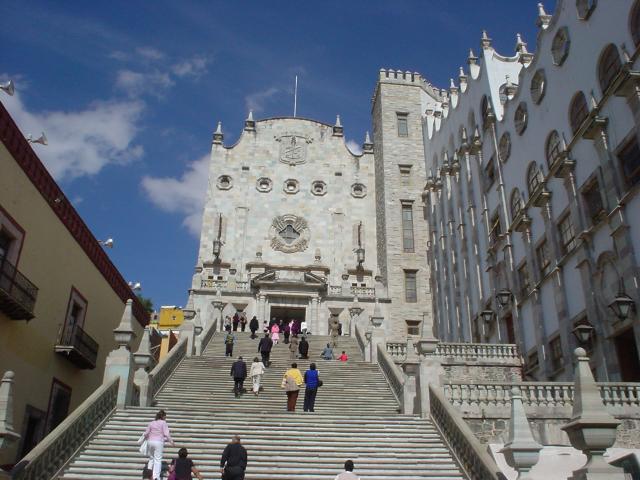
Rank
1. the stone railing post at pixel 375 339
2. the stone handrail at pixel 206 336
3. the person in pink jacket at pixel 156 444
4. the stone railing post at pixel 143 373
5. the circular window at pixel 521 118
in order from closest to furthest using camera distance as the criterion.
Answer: the person in pink jacket at pixel 156 444 → the stone railing post at pixel 143 373 → the stone railing post at pixel 375 339 → the stone handrail at pixel 206 336 → the circular window at pixel 521 118

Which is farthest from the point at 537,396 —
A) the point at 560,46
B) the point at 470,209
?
the point at 470,209

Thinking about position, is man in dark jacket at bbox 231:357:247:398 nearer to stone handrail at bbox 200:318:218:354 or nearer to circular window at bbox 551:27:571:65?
stone handrail at bbox 200:318:218:354

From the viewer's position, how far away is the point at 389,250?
38.2m

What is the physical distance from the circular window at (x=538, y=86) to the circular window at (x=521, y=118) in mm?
815

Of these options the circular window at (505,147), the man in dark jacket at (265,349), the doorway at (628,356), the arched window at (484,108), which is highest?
the arched window at (484,108)

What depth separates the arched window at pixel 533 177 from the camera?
2475 cm

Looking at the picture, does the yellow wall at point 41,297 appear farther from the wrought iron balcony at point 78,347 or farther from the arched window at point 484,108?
the arched window at point 484,108

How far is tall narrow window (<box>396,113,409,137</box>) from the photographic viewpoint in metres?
42.8

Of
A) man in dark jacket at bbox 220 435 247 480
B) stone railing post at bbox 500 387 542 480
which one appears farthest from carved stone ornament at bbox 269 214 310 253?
stone railing post at bbox 500 387 542 480

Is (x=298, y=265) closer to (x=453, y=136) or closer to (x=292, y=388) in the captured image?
(x=453, y=136)

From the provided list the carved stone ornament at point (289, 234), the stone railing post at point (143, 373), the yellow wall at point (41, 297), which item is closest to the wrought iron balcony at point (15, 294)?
the yellow wall at point (41, 297)

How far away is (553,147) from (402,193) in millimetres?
16931

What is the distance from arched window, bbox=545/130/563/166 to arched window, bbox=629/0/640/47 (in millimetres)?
4889

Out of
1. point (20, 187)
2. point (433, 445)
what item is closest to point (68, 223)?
point (20, 187)
